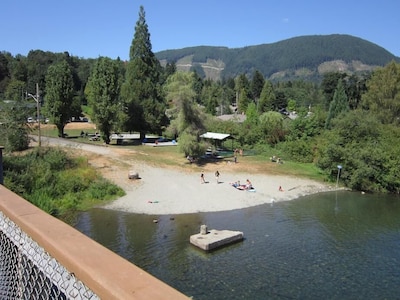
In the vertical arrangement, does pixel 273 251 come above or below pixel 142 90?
below

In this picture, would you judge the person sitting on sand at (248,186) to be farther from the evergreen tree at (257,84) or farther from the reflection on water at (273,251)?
the evergreen tree at (257,84)

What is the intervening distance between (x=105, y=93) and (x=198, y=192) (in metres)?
22.1

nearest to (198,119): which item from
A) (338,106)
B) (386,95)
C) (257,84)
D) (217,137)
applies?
(217,137)

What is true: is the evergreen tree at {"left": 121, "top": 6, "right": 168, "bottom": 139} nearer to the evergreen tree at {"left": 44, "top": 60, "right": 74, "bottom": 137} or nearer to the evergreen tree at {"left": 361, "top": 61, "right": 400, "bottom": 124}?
the evergreen tree at {"left": 44, "top": 60, "right": 74, "bottom": 137}

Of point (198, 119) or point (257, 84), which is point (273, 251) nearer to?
point (198, 119)

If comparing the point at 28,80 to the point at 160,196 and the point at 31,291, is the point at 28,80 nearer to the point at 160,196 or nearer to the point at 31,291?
the point at 160,196

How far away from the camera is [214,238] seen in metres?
20.8

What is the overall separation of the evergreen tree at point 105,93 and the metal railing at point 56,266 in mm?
44712

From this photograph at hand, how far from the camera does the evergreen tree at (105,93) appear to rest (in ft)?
154

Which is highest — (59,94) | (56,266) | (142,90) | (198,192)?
(142,90)

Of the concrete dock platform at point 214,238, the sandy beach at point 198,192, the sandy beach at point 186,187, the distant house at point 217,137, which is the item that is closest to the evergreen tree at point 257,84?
the distant house at point 217,137

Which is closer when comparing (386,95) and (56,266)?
(56,266)

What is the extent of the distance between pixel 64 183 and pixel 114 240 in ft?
35.0

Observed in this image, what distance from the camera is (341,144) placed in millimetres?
40031
